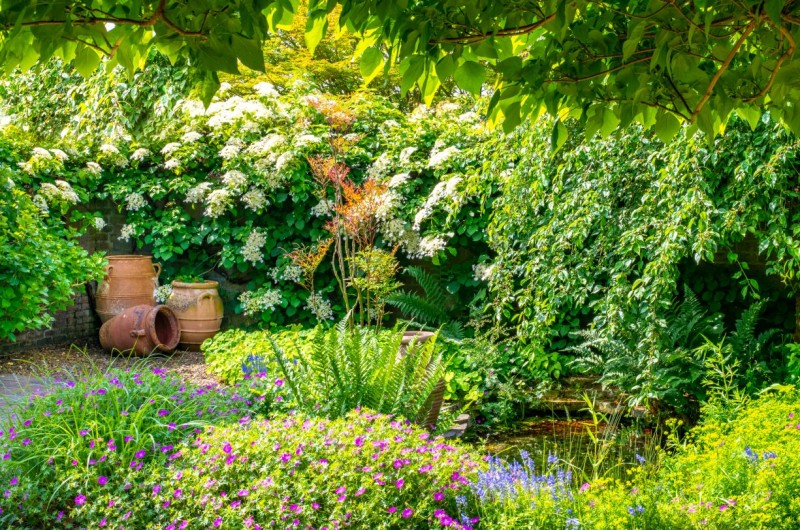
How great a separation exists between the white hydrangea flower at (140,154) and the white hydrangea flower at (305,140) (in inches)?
59.9

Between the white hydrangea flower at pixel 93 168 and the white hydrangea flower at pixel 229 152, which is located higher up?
the white hydrangea flower at pixel 229 152

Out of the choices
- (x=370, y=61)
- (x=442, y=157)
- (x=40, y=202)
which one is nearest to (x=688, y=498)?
(x=370, y=61)

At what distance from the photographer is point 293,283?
6980mm

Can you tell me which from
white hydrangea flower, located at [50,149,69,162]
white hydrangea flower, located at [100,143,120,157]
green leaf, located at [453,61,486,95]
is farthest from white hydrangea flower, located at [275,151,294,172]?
green leaf, located at [453,61,486,95]

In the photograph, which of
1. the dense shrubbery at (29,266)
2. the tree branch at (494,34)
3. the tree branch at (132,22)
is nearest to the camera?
the tree branch at (132,22)

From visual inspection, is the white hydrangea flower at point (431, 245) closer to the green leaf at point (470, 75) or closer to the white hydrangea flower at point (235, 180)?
the white hydrangea flower at point (235, 180)

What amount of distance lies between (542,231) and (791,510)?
2856 millimetres

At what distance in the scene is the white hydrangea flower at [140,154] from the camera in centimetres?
707

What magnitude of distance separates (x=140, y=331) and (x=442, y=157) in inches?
116

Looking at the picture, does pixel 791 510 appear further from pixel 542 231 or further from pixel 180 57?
pixel 542 231

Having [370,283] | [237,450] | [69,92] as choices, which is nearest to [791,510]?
[237,450]

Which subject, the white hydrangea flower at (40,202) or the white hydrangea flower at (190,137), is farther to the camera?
the white hydrangea flower at (190,137)

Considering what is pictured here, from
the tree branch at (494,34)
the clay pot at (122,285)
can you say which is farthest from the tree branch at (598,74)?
the clay pot at (122,285)

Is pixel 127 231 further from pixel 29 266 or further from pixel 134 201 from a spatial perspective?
pixel 29 266
